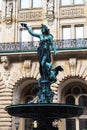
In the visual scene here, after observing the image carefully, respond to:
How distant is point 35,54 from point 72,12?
5525 millimetres

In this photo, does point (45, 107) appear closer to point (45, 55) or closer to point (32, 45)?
point (45, 55)

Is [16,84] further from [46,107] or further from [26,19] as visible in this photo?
[46,107]

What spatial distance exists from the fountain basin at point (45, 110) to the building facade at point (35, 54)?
14458 millimetres

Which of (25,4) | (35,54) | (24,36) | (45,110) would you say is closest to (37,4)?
(25,4)

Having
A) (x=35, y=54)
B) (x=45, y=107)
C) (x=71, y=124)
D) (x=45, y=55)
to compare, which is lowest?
(x=71, y=124)

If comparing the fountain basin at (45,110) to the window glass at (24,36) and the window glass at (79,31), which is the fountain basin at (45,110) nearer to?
the window glass at (79,31)

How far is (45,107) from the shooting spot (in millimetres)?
13398

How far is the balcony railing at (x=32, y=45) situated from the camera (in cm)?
3003

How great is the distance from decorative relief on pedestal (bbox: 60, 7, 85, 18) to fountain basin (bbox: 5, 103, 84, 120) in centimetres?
1869

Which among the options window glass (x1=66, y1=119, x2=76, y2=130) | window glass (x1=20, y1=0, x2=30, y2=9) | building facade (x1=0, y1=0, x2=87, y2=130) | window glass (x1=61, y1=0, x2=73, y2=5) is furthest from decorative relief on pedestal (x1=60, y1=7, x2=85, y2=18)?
window glass (x1=66, y1=119, x2=76, y2=130)

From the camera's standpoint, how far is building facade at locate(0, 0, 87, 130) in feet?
96.4

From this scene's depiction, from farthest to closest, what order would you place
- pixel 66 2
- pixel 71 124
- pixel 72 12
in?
1. pixel 66 2
2. pixel 72 12
3. pixel 71 124

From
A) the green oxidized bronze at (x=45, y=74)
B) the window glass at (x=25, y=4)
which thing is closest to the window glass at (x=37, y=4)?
the window glass at (x=25, y=4)

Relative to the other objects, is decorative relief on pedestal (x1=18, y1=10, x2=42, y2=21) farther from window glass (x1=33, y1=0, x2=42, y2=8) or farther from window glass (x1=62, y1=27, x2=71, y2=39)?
window glass (x1=62, y1=27, x2=71, y2=39)
